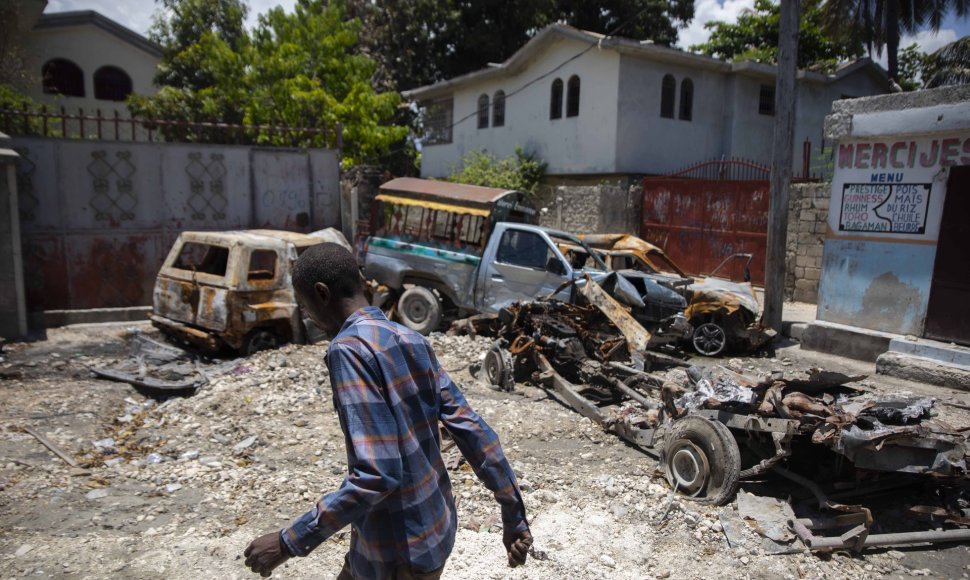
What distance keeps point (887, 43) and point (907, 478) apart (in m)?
22.4

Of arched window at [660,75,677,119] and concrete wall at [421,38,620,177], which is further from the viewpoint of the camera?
arched window at [660,75,677,119]

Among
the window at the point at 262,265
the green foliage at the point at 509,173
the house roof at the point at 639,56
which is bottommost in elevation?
the window at the point at 262,265

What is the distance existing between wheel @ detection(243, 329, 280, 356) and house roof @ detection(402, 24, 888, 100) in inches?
471

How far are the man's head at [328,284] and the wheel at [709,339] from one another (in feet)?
26.6

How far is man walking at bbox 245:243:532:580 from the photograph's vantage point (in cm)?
172

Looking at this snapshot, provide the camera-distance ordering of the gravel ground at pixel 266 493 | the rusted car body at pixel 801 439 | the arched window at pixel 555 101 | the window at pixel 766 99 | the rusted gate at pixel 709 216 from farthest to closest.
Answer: the window at pixel 766 99 < the arched window at pixel 555 101 < the rusted gate at pixel 709 216 < the rusted car body at pixel 801 439 < the gravel ground at pixel 266 493

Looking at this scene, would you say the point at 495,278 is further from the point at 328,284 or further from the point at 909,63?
the point at 909,63

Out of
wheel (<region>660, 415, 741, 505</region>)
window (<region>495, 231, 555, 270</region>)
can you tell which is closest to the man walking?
wheel (<region>660, 415, 741, 505</region>)

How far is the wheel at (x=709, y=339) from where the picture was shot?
918 cm

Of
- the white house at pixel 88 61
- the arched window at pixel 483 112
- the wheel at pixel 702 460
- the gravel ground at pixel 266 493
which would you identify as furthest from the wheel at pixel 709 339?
the white house at pixel 88 61

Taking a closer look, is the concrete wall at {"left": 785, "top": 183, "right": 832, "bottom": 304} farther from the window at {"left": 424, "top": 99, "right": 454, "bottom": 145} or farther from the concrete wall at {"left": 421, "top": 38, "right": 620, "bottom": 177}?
the window at {"left": 424, "top": 99, "right": 454, "bottom": 145}

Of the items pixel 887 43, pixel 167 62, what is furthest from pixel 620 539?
pixel 167 62

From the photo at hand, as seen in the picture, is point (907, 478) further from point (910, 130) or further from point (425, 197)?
point (425, 197)

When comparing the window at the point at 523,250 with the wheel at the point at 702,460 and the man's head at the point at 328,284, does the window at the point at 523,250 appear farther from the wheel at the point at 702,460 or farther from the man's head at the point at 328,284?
the man's head at the point at 328,284
